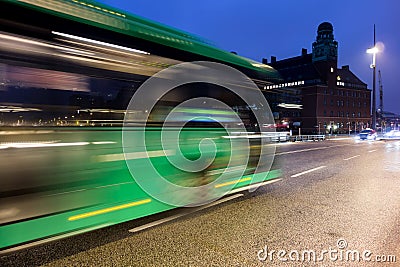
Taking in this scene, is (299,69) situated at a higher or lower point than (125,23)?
higher

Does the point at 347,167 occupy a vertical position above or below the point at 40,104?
below

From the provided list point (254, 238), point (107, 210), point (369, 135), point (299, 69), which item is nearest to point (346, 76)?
point (299, 69)

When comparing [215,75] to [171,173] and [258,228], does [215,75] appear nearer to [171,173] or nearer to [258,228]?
[171,173]

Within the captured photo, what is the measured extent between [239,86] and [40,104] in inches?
186

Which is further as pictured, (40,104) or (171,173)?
(171,173)

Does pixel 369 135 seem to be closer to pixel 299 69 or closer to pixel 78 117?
pixel 78 117

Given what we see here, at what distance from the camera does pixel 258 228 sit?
15.6ft

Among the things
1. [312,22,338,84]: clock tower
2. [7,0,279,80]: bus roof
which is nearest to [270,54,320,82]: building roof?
[312,22,338,84]: clock tower

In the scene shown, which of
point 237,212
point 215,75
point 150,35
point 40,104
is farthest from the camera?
point 215,75

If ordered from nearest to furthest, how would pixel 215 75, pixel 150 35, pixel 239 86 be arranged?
pixel 150 35
pixel 215 75
pixel 239 86

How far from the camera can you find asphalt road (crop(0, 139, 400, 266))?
3.63 m

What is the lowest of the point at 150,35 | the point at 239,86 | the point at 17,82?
the point at 17,82

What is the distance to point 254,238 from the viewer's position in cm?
431

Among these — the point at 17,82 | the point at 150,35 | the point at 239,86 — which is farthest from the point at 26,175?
the point at 239,86
